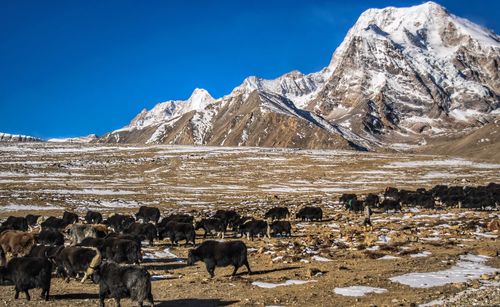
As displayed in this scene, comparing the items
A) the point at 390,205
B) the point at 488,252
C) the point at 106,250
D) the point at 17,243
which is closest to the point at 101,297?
the point at 106,250

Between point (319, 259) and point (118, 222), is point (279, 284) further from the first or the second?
point (118, 222)

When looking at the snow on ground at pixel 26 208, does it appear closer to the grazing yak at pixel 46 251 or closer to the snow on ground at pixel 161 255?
the snow on ground at pixel 161 255

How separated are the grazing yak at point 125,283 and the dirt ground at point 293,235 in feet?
2.96

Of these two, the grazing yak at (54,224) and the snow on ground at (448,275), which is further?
the grazing yak at (54,224)

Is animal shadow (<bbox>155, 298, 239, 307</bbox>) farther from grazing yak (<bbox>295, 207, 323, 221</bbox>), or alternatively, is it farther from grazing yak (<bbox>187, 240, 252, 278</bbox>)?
grazing yak (<bbox>295, 207, 323, 221</bbox>)

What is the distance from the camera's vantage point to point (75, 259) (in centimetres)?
1675

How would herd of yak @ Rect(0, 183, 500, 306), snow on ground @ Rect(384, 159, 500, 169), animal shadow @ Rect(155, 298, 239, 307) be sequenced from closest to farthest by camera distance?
herd of yak @ Rect(0, 183, 500, 306) → animal shadow @ Rect(155, 298, 239, 307) → snow on ground @ Rect(384, 159, 500, 169)

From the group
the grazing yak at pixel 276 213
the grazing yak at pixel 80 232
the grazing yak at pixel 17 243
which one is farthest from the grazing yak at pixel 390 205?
the grazing yak at pixel 17 243

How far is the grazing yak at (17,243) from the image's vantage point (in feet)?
66.5

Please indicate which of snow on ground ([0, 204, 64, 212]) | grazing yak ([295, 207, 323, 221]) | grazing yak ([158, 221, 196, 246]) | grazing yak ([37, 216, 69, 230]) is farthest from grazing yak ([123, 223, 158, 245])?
snow on ground ([0, 204, 64, 212])

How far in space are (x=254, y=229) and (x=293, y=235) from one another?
2.85 m

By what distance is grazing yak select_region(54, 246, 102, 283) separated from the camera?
16562 mm

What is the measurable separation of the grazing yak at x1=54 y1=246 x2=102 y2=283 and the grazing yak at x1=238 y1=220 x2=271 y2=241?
12.5m

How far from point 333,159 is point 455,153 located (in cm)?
9534
